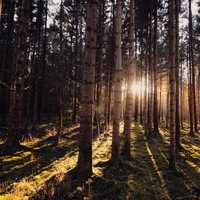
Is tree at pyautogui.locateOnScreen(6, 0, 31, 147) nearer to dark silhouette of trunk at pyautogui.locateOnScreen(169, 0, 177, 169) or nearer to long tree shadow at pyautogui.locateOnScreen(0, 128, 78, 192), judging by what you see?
long tree shadow at pyautogui.locateOnScreen(0, 128, 78, 192)

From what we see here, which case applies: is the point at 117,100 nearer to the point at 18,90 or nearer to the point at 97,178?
the point at 97,178

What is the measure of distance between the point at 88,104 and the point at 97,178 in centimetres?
209

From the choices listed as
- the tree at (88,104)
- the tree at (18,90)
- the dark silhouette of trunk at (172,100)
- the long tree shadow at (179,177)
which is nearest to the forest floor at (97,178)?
the long tree shadow at (179,177)

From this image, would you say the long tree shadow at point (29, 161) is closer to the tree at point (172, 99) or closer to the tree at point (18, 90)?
the tree at point (18, 90)

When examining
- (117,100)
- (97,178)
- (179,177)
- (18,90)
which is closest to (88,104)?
(97,178)

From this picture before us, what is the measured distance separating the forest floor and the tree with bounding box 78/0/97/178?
19.0 inches

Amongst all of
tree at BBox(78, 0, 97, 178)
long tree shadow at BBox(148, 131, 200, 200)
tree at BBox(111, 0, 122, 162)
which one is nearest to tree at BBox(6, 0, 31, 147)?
tree at BBox(111, 0, 122, 162)

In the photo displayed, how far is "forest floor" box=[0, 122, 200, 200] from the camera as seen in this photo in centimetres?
535

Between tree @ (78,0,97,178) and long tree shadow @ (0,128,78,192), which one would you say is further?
long tree shadow @ (0,128,78,192)

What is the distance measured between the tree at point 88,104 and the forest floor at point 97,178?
1.58 ft

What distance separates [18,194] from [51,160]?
351 centimetres

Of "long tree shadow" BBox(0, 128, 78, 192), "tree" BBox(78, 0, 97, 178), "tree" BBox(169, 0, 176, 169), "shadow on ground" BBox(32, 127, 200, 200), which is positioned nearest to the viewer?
"shadow on ground" BBox(32, 127, 200, 200)

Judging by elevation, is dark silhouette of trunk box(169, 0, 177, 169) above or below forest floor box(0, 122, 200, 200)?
above

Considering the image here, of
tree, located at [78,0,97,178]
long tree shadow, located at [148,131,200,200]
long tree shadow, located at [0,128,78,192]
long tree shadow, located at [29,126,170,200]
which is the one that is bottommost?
long tree shadow, located at [148,131,200,200]
